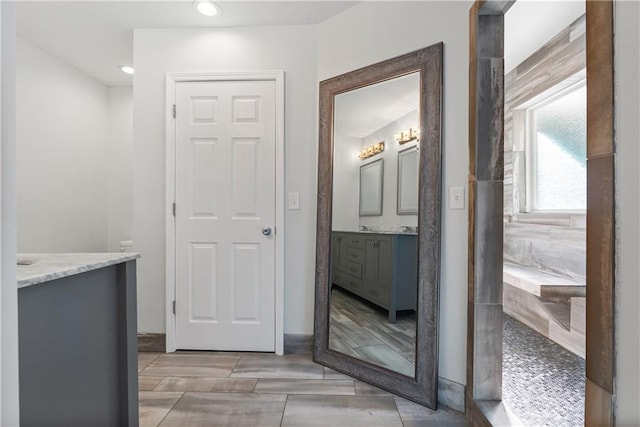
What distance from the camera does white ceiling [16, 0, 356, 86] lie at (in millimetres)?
2143

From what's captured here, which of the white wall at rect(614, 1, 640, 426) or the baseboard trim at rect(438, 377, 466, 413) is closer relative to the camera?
the white wall at rect(614, 1, 640, 426)

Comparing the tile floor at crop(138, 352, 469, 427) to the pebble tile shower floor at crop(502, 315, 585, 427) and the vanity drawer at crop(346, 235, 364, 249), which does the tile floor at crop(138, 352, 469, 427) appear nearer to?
the pebble tile shower floor at crop(502, 315, 585, 427)

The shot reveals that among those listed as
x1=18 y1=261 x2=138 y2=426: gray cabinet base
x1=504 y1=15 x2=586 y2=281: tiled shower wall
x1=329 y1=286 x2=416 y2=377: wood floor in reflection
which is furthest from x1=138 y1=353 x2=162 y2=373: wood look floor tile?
x1=504 y1=15 x2=586 y2=281: tiled shower wall

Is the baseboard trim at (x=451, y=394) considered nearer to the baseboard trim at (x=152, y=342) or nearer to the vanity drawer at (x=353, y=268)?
the vanity drawer at (x=353, y=268)

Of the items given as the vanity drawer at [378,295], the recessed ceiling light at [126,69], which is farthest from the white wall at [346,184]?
the recessed ceiling light at [126,69]

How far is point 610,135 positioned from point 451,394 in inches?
58.1

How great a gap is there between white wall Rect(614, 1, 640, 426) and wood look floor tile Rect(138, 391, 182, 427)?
1.86 meters

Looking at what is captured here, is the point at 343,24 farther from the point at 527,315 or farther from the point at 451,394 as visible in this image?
the point at 527,315

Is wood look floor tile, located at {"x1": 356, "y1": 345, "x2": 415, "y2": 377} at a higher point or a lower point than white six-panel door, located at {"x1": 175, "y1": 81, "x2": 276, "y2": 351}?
lower

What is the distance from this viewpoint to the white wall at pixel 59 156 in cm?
257

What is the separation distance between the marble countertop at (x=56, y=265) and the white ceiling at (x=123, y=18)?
1.80 m

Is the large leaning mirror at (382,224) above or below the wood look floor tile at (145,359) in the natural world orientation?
above

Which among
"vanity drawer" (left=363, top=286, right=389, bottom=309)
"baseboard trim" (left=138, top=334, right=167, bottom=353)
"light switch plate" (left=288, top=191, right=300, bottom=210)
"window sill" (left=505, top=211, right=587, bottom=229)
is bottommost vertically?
"baseboard trim" (left=138, top=334, right=167, bottom=353)

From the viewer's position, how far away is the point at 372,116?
80.3 inches
